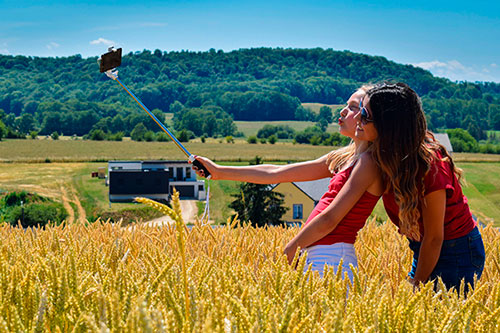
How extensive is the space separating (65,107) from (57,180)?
1584 inches

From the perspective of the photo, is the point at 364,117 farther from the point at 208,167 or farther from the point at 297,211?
the point at 297,211

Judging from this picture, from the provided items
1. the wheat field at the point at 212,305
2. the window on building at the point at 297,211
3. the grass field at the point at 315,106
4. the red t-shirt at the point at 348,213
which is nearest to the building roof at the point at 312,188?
the window on building at the point at 297,211

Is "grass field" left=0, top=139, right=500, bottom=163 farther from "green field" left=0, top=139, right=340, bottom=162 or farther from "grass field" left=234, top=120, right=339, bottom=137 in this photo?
"grass field" left=234, top=120, right=339, bottom=137

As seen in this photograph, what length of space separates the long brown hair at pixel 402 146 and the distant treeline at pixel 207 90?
8003 centimetres

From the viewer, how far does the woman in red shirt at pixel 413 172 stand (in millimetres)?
2105

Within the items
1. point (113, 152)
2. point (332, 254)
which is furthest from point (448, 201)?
point (113, 152)

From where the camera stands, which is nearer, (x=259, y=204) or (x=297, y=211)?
(x=259, y=204)

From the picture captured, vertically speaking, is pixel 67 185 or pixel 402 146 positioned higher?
pixel 402 146

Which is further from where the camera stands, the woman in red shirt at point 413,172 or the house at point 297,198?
the house at point 297,198

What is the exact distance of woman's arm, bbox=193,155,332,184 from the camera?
2791 millimetres

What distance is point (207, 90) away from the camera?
11800 centimetres

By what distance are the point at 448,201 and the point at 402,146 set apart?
0.37 metres

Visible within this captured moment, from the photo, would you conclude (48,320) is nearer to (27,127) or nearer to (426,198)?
(426,198)

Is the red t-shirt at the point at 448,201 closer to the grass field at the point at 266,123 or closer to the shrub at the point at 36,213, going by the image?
the shrub at the point at 36,213
